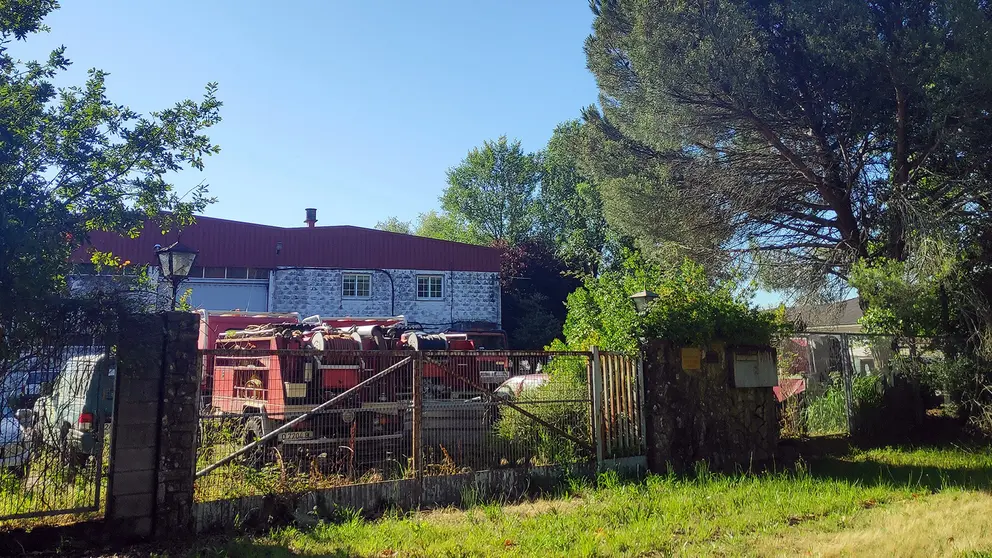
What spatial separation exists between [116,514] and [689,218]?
1276cm

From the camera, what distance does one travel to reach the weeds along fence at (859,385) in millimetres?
11703

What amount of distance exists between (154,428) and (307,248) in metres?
22.7

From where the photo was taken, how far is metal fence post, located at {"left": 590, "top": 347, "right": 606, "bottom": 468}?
8.94 meters

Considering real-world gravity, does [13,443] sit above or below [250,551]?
above

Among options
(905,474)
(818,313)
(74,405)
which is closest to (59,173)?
(74,405)

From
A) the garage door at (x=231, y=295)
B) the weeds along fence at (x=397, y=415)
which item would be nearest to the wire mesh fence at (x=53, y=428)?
the weeds along fence at (x=397, y=415)

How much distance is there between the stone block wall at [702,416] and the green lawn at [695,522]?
0.54 m

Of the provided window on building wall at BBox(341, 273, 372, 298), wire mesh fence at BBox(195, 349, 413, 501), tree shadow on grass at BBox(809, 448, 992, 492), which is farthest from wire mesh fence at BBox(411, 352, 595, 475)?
window on building wall at BBox(341, 273, 372, 298)

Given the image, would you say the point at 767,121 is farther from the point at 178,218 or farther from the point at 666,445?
the point at 178,218

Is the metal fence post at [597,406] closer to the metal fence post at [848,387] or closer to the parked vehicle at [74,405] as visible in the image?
the metal fence post at [848,387]

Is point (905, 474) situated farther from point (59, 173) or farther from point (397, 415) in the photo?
point (59, 173)

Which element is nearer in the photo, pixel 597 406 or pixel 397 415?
pixel 397 415

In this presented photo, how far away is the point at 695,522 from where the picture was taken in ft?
21.9

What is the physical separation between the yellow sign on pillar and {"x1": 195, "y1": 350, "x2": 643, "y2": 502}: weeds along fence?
0.75m
